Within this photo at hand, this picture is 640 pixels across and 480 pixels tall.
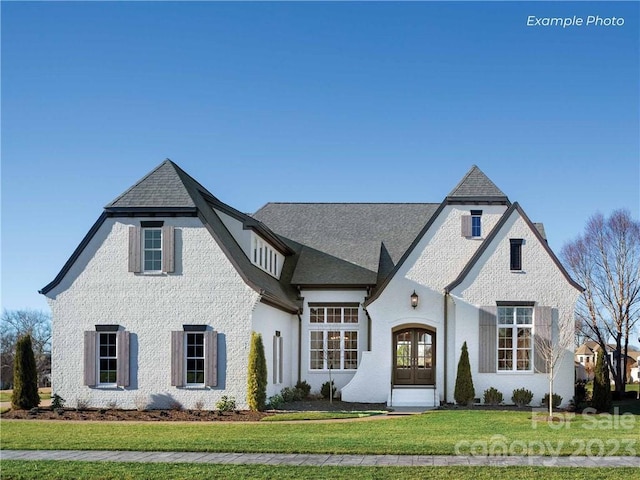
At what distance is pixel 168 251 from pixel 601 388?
556 inches

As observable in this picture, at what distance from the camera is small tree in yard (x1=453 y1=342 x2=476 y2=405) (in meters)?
23.4

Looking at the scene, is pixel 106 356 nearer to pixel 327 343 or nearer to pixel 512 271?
pixel 327 343

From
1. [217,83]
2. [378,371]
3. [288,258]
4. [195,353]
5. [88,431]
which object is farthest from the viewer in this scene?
[288,258]

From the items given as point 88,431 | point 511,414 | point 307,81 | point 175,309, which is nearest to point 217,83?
point 307,81

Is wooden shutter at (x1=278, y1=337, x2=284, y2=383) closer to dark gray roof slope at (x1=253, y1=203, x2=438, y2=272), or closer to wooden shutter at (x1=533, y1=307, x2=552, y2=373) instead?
dark gray roof slope at (x1=253, y1=203, x2=438, y2=272)

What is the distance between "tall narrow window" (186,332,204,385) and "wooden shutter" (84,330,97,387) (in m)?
2.87

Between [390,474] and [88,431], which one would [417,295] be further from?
[390,474]

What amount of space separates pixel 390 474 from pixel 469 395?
1340 centimetres

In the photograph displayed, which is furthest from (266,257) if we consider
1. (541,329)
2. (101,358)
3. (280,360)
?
(541,329)

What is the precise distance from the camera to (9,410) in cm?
2158

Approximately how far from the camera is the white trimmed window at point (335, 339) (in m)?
27.0

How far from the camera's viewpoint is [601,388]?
22.6m

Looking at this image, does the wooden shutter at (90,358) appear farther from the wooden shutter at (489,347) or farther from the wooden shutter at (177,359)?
the wooden shutter at (489,347)

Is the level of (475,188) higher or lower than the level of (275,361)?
higher
